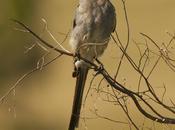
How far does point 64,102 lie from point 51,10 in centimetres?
461

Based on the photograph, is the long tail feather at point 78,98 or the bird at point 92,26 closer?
the long tail feather at point 78,98

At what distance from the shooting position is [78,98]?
5297mm

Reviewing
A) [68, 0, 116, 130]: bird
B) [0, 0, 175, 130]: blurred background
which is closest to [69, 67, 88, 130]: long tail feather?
[68, 0, 116, 130]: bird

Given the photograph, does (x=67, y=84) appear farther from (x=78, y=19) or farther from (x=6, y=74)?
(x=78, y=19)

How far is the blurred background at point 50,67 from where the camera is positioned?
48.0ft

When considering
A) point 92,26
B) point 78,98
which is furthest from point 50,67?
point 78,98

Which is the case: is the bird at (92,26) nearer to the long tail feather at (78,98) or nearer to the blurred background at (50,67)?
the long tail feather at (78,98)

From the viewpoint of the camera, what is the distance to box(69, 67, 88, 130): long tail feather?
5.07 m

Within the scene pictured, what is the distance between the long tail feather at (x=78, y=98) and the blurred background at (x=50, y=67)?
25.3ft

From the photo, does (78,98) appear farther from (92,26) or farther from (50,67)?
(50,67)

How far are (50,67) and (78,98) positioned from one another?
13.1 m

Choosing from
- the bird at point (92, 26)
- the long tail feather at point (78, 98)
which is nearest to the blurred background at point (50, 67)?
the long tail feather at point (78, 98)

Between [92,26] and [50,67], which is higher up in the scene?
[50,67]

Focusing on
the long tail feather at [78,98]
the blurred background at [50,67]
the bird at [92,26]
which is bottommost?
the long tail feather at [78,98]
